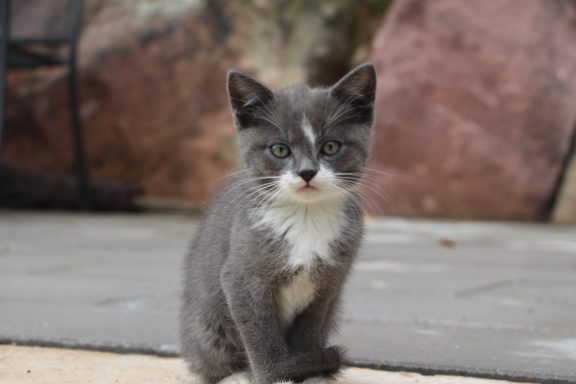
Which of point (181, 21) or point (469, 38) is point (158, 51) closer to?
point (181, 21)

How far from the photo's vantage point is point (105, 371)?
2053 mm

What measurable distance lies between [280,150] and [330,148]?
0.40ft

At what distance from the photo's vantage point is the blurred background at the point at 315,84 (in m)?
5.97

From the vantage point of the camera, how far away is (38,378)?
1.98m

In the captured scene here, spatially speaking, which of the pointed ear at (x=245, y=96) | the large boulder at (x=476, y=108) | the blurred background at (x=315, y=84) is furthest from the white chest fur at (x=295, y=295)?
the large boulder at (x=476, y=108)

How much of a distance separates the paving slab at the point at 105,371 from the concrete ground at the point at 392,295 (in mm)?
52

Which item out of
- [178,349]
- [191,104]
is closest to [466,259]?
[178,349]

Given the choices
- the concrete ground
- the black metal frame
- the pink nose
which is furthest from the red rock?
the pink nose

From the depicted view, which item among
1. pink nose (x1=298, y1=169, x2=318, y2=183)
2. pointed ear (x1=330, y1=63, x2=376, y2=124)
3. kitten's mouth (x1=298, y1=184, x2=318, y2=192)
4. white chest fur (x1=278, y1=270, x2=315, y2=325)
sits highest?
pointed ear (x1=330, y1=63, x2=376, y2=124)

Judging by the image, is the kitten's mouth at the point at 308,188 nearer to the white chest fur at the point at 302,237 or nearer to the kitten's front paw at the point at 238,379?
the white chest fur at the point at 302,237

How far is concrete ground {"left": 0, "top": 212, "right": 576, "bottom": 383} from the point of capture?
7.45 ft

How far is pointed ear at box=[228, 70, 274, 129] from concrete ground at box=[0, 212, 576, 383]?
0.66m

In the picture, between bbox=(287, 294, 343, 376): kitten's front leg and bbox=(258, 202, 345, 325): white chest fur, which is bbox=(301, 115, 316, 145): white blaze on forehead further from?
bbox=(287, 294, 343, 376): kitten's front leg

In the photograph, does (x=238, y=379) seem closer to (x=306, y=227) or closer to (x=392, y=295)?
(x=306, y=227)
